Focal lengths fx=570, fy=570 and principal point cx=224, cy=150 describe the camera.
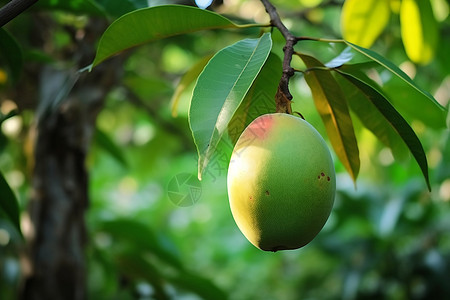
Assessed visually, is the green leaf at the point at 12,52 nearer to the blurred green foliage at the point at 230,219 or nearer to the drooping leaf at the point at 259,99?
the drooping leaf at the point at 259,99

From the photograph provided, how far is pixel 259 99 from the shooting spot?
79cm

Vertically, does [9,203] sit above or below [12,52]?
below

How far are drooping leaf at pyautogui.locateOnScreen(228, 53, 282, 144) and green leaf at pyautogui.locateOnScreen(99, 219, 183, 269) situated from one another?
858 millimetres

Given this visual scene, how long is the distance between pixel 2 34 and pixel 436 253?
5.72ft

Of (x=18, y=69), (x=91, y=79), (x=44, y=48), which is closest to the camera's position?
(x=18, y=69)

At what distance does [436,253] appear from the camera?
2.06 meters

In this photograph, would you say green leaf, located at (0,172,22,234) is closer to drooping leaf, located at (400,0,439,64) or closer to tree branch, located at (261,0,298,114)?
tree branch, located at (261,0,298,114)

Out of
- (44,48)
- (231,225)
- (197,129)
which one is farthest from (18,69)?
(231,225)

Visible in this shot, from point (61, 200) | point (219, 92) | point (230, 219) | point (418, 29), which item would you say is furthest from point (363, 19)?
point (230, 219)

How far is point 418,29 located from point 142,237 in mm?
900

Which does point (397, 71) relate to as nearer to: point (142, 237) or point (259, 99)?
point (259, 99)

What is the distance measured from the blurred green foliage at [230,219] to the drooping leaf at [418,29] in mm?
99

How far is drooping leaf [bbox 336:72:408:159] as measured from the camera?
0.80 meters

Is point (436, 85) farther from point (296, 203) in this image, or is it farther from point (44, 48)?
point (296, 203)
